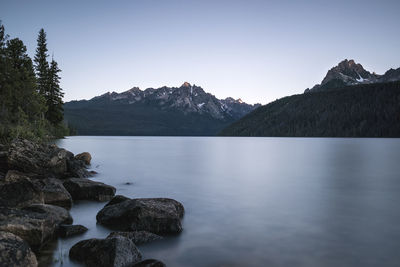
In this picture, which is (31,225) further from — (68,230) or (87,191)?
(87,191)

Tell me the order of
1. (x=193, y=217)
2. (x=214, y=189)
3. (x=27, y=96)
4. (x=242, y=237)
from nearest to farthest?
1. (x=242, y=237)
2. (x=193, y=217)
3. (x=214, y=189)
4. (x=27, y=96)

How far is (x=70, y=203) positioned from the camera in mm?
12562

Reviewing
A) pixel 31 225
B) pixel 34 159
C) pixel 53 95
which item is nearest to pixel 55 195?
pixel 31 225

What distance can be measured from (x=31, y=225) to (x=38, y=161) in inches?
442

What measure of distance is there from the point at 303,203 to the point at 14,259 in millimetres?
12703

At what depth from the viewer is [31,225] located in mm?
7434

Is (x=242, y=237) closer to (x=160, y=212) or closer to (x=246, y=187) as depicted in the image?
(x=160, y=212)

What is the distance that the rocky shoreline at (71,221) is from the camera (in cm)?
632

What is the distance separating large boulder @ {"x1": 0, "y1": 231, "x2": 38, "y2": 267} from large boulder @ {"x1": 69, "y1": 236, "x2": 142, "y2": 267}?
1120 millimetres

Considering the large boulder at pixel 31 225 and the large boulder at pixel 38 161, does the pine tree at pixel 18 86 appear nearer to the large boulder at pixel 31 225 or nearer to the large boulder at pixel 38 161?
the large boulder at pixel 38 161

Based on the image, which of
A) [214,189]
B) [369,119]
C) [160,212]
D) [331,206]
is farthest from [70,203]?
[369,119]

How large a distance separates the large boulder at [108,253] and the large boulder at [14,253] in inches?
44.1

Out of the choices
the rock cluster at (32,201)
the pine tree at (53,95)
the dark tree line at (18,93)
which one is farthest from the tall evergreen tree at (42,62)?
the rock cluster at (32,201)

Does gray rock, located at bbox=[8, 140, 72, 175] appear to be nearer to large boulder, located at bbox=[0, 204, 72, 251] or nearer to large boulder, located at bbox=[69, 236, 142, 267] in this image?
large boulder, located at bbox=[0, 204, 72, 251]
